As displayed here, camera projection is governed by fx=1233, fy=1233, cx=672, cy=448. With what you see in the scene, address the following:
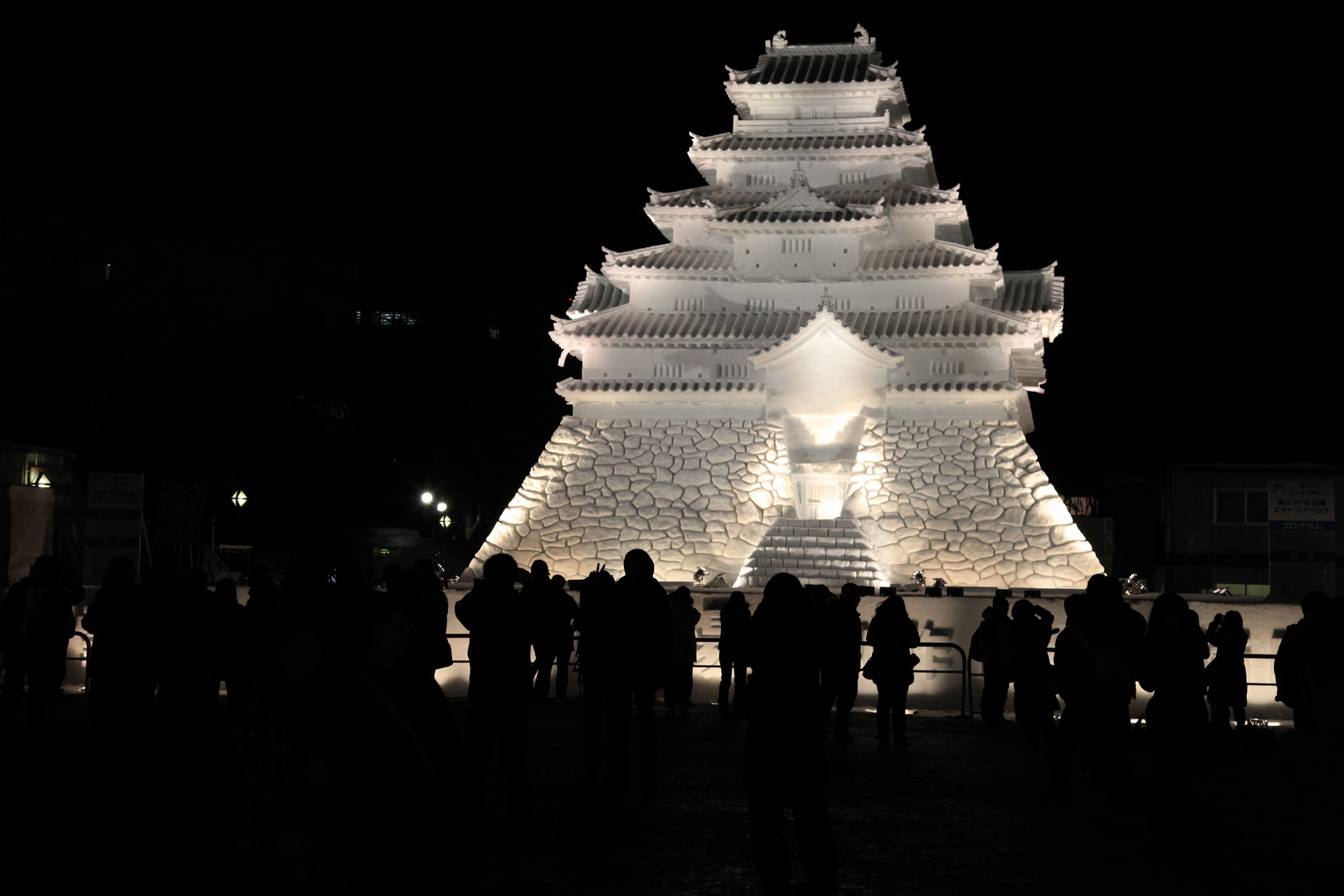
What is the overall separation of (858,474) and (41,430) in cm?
2329

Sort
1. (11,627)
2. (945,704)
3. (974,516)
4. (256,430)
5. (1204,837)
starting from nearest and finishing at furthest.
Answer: (1204,837) < (11,627) < (945,704) < (974,516) < (256,430)

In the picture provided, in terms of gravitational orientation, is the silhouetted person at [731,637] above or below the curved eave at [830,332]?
below

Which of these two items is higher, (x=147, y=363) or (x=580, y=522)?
(x=147, y=363)

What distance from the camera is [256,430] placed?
39656 millimetres

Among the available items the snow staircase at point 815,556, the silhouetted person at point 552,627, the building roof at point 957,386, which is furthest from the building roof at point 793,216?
the silhouetted person at point 552,627

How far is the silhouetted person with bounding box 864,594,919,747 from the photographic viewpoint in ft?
43.2

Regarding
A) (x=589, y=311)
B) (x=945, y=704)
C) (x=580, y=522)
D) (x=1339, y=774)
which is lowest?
(x=945, y=704)

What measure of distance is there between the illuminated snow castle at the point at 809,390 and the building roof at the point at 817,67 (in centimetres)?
28

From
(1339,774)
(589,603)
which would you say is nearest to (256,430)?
(589,603)

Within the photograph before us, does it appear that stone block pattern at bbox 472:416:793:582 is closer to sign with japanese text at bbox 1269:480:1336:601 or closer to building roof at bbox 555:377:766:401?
building roof at bbox 555:377:766:401

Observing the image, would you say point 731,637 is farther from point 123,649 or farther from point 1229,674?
point 123,649

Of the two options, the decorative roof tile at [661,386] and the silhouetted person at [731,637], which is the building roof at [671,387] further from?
the silhouetted person at [731,637]

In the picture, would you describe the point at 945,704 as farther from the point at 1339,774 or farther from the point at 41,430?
the point at 41,430

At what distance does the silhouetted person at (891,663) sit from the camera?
43.2 ft
